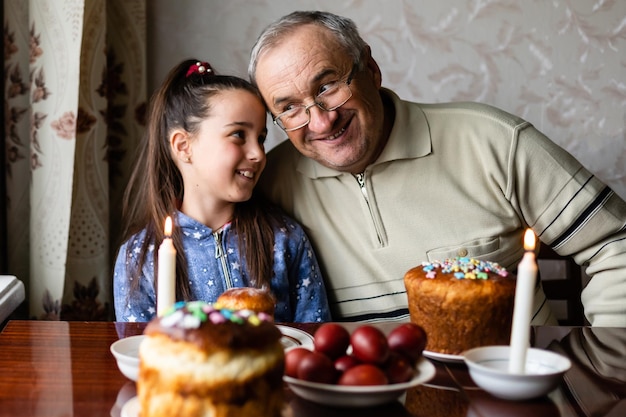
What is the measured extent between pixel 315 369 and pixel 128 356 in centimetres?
32

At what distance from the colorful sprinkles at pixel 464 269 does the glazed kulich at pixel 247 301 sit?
0.29 m

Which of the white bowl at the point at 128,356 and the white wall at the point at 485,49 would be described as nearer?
the white bowl at the point at 128,356

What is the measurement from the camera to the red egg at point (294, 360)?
1.02 m

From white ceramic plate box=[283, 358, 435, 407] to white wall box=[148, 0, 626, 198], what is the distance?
68.5 inches

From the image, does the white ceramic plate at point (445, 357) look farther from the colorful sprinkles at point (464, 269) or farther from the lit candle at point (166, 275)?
the lit candle at point (166, 275)

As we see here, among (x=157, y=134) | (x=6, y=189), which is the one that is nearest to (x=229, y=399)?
(x=157, y=134)

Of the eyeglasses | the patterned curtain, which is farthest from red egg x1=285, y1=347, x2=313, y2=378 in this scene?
the patterned curtain

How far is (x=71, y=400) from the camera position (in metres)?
1.11

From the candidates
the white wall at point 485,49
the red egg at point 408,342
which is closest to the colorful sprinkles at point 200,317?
the red egg at point 408,342

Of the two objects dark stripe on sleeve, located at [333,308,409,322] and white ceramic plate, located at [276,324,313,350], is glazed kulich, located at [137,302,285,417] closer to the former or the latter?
white ceramic plate, located at [276,324,313,350]

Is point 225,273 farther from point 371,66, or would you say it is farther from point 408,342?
point 408,342

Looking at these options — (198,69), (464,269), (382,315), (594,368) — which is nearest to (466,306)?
(464,269)

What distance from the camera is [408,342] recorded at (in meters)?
1.05

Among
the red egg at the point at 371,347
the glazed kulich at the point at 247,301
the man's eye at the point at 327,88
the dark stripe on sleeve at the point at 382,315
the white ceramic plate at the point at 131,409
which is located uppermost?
the man's eye at the point at 327,88
